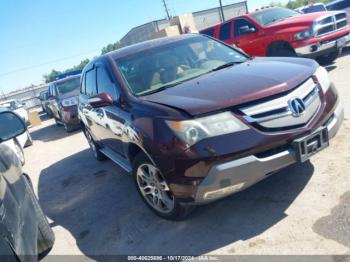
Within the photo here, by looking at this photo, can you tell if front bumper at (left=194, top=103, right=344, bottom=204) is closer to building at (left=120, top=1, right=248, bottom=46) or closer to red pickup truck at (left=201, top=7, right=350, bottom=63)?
red pickup truck at (left=201, top=7, right=350, bottom=63)

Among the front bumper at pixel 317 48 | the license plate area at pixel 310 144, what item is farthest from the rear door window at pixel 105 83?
the front bumper at pixel 317 48

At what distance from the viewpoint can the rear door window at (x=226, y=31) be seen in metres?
11.1

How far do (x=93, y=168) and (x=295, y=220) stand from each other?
13.9ft

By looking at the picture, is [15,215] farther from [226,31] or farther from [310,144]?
[226,31]

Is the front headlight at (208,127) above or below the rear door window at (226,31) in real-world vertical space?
above

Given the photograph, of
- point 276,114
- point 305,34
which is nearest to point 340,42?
point 305,34

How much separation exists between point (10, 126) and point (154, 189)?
1.50 meters

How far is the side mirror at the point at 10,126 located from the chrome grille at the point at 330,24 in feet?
24.9

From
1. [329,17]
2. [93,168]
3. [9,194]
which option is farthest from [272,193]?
[329,17]

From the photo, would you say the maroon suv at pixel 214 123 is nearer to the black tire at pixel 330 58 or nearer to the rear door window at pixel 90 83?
the rear door window at pixel 90 83

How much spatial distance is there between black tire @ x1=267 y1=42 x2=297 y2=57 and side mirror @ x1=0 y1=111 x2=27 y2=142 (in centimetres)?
744

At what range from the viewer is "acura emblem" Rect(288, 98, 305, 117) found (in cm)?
303

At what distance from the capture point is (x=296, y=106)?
10.0 feet

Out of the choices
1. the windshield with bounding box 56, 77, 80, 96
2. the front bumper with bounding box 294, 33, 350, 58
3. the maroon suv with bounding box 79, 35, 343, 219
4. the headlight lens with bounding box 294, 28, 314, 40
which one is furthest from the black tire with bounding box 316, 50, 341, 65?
the windshield with bounding box 56, 77, 80, 96
